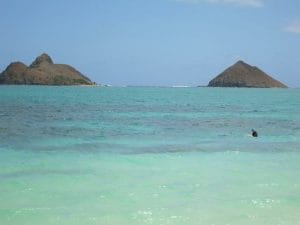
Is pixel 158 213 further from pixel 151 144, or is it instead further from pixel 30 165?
pixel 151 144

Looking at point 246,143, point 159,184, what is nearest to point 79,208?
point 159,184

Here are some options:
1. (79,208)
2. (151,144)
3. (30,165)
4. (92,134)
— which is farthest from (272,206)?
(92,134)

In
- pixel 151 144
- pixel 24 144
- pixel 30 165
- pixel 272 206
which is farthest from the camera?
pixel 151 144

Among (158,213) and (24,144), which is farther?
(24,144)

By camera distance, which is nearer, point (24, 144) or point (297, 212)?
point (297, 212)

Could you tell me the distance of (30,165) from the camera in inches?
619

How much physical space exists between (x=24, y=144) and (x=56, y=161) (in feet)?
15.8

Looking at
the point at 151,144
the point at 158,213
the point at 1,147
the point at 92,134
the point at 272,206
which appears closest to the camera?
the point at 158,213

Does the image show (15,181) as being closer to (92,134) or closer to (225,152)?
(225,152)

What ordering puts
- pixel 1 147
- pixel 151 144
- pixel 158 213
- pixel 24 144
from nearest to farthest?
1. pixel 158 213
2. pixel 1 147
3. pixel 24 144
4. pixel 151 144

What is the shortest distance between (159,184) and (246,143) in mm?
11532

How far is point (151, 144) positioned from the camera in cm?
2239

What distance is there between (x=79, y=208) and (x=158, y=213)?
1.64 metres

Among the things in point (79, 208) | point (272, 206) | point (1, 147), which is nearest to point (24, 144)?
point (1, 147)
